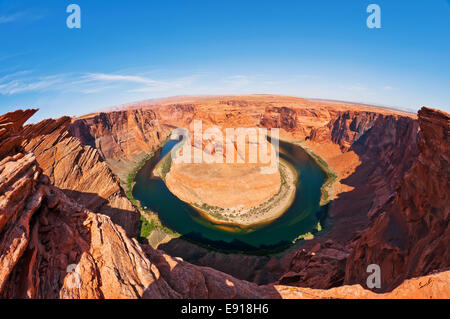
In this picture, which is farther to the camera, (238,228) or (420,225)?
(238,228)

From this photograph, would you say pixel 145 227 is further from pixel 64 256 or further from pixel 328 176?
pixel 328 176

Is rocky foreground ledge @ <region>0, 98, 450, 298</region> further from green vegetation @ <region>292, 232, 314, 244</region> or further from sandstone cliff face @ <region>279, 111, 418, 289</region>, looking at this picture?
green vegetation @ <region>292, 232, 314, 244</region>

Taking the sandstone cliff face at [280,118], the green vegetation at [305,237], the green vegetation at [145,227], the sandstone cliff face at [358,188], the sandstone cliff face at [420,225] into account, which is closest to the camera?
the sandstone cliff face at [420,225]

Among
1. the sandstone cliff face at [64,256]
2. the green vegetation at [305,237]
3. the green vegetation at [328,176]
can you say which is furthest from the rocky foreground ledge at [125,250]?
the green vegetation at [328,176]

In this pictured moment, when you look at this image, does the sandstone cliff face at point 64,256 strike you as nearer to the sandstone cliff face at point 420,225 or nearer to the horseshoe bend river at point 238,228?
the sandstone cliff face at point 420,225

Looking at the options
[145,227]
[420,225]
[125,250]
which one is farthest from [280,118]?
[125,250]
